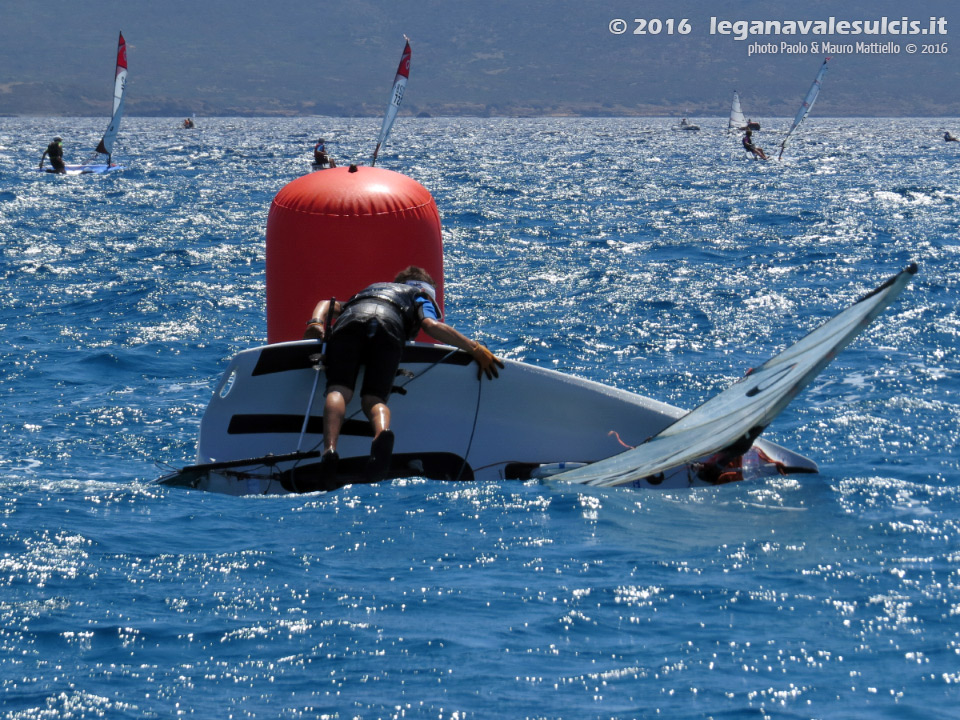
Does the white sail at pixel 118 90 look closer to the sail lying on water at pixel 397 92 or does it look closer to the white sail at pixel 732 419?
the sail lying on water at pixel 397 92

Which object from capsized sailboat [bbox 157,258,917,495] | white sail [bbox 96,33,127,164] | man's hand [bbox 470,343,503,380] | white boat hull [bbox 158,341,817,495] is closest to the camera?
capsized sailboat [bbox 157,258,917,495]

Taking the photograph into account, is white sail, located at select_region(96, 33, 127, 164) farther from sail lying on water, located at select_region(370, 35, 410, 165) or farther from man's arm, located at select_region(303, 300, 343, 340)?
man's arm, located at select_region(303, 300, 343, 340)

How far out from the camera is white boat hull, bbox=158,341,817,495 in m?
6.31

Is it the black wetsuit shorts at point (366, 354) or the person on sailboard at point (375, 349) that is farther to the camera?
the black wetsuit shorts at point (366, 354)

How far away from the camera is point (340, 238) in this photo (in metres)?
6.87

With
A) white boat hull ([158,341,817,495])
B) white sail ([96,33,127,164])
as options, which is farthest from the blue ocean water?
white sail ([96,33,127,164])

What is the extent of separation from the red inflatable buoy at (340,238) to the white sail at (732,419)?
1869mm

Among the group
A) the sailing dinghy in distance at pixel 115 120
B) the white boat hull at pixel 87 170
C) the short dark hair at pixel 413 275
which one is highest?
the sailing dinghy in distance at pixel 115 120

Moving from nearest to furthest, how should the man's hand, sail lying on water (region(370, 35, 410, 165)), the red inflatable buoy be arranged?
the man's hand, the red inflatable buoy, sail lying on water (region(370, 35, 410, 165))

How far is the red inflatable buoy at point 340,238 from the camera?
22.6 ft

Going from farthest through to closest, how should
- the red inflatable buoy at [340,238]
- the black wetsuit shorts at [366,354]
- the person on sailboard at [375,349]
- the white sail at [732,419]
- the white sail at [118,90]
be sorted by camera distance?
the white sail at [118,90] < the red inflatable buoy at [340,238] < the black wetsuit shorts at [366,354] < the person on sailboard at [375,349] < the white sail at [732,419]

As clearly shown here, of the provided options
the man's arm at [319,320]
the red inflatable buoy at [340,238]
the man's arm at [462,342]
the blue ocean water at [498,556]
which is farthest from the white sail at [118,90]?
the man's arm at [462,342]

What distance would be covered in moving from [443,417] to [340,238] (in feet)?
4.25

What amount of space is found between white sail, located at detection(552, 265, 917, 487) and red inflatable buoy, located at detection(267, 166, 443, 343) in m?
1.87
